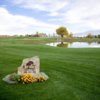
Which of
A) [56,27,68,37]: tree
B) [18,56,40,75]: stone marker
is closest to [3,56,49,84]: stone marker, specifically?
[18,56,40,75]: stone marker

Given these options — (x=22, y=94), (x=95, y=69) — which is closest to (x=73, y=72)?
(x=95, y=69)

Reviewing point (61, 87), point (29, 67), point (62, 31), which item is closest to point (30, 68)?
point (29, 67)

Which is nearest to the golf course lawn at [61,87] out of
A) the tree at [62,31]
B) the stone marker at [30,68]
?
the stone marker at [30,68]

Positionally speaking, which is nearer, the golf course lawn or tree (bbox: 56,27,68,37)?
the golf course lawn

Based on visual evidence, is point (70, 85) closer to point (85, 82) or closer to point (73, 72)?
point (85, 82)

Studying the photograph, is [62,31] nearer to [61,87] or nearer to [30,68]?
[30,68]

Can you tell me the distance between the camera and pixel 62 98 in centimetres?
1352

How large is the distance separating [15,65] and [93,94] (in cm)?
1062

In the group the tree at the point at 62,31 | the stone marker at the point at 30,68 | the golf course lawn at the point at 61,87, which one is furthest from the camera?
the tree at the point at 62,31

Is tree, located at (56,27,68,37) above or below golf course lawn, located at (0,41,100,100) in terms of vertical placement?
above

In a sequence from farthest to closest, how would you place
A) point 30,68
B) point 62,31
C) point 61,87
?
1. point 62,31
2. point 30,68
3. point 61,87

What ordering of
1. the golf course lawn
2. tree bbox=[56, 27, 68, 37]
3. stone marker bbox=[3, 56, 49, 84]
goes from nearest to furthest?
the golf course lawn < stone marker bbox=[3, 56, 49, 84] < tree bbox=[56, 27, 68, 37]

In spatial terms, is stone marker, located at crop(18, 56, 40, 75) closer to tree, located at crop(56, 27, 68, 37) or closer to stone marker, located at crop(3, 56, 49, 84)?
stone marker, located at crop(3, 56, 49, 84)

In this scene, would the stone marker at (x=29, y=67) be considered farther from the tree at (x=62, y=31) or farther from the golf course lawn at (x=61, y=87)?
the tree at (x=62, y=31)
